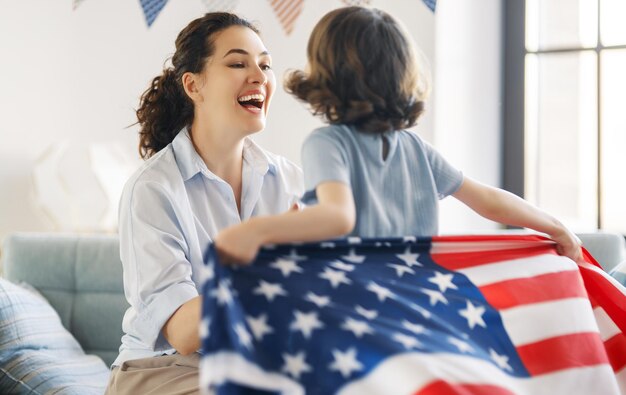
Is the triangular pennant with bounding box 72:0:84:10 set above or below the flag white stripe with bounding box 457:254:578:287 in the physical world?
above

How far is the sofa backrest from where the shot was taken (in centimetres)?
271

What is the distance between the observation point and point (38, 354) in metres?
2.44

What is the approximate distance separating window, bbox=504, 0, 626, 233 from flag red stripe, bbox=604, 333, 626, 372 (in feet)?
4.70

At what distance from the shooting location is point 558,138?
2982 mm

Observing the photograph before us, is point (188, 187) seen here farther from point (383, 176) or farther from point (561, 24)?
point (561, 24)

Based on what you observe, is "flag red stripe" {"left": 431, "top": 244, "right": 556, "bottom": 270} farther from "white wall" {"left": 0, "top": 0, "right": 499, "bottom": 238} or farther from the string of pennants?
the string of pennants

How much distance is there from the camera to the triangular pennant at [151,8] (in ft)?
10.1

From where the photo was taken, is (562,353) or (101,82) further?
(101,82)

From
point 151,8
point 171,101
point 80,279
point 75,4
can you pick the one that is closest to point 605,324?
point 171,101

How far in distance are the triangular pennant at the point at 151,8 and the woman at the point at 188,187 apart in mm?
1085

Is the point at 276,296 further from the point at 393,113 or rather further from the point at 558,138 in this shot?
the point at 558,138

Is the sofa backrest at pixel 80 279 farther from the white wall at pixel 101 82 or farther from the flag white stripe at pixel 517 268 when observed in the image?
the flag white stripe at pixel 517 268

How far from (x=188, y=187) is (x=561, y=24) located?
5.47 feet

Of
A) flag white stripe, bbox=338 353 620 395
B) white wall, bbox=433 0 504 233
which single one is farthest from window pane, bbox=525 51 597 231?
flag white stripe, bbox=338 353 620 395
